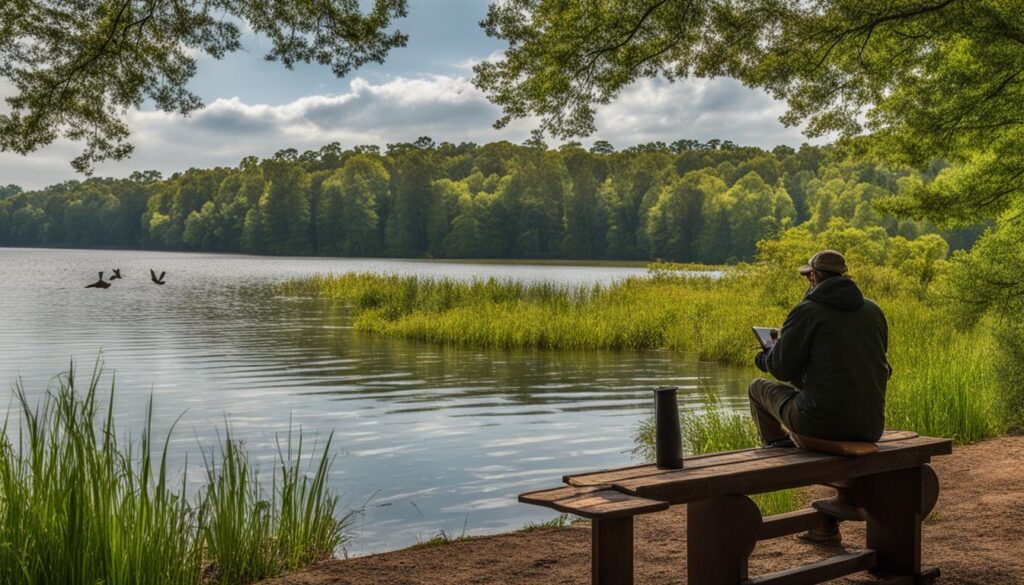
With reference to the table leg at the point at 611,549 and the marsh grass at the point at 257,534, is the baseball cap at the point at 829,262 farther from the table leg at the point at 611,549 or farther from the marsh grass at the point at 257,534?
the marsh grass at the point at 257,534

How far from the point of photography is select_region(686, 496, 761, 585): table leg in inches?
162

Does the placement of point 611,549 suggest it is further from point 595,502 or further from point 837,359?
point 837,359

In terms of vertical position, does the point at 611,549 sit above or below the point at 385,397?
above

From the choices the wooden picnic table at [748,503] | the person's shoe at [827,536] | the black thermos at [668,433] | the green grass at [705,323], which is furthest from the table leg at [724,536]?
the green grass at [705,323]

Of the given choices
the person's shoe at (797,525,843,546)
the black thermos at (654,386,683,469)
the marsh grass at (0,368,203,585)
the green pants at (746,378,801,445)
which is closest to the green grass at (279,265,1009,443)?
the person's shoe at (797,525,843,546)

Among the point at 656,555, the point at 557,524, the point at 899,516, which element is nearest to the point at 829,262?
the point at 899,516

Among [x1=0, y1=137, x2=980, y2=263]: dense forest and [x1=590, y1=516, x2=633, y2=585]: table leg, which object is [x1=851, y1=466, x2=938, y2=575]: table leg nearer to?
[x1=590, y1=516, x2=633, y2=585]: table leg

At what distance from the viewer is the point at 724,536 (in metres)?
4.13

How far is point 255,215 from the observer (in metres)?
119

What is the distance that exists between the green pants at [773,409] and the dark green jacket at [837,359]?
11 centimetres

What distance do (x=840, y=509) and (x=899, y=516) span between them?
476 millimetres

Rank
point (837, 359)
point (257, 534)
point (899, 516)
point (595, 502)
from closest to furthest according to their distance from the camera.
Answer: point (595, 502) < point (837, 359) < point (899, 516) < point (257, 534)

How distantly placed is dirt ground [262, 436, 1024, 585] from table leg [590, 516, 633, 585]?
1.29 meters

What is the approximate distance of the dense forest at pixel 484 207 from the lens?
4092 inches
